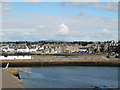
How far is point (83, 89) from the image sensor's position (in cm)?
2495

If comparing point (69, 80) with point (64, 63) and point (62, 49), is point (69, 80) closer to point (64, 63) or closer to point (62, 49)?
point (64, 63)

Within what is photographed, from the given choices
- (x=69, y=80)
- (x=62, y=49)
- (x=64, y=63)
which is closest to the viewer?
(x=69, y=80)

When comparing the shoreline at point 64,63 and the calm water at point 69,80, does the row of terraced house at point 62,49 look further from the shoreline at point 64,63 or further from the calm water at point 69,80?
the calm water at point 69,80

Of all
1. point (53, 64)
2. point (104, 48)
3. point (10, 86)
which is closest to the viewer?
point (10, 86)

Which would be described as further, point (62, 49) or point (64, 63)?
point (62, 49)

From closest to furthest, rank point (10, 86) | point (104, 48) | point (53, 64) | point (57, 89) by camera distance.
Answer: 1. point (10, 86)
2. point (57, 89)
3. point (53, 64)
4. point (104, 48)

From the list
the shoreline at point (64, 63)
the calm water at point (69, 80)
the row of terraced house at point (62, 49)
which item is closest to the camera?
the calm water at point (69, 80)

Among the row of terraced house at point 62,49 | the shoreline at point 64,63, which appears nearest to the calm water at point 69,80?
the shoreline at point 64,63

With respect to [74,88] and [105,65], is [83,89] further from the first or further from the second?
[105,65]

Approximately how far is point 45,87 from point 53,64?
2524cm

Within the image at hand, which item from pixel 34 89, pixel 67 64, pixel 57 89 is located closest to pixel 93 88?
pixel 57 89

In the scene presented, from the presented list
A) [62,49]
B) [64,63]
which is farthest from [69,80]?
[62,49]

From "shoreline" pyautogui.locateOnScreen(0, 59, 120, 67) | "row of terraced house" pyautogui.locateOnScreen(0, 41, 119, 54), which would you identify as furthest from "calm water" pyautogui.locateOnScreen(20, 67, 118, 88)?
"row of terraced house" pyautogui.locateOnScreen(0, 41, 119, 54)

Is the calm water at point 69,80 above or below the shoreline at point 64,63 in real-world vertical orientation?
below
